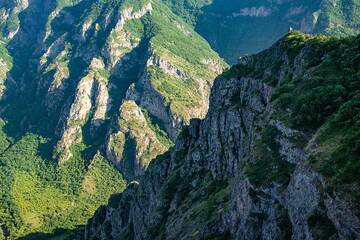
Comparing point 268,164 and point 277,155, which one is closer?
point 268,164

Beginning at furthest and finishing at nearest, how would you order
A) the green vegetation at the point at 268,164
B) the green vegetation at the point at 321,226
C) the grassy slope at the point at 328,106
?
the green vegetation at the point at 268,164 → the grassy slope at the point at 328,106 → the green vegetation at the point at 321,226

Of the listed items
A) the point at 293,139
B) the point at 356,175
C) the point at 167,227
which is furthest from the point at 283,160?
the point at 167,227

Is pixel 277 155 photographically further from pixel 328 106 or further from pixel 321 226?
pixel 321 226

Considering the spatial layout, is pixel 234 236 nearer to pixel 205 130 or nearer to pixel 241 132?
pixel 241 132

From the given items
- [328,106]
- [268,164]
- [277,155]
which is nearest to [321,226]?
[268,164]

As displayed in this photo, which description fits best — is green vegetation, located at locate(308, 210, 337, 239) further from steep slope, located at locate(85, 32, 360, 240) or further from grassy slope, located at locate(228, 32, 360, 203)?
grassy slope, located at locate(228, 32, 360, 203)

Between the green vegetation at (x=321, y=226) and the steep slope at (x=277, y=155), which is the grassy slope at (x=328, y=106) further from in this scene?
the green vegetation at (x=321, y=226)

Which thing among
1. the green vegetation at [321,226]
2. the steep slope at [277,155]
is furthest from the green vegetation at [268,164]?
the green vegetation at [321,226]

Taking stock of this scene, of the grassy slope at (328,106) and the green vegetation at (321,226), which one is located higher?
the grassy slope at (328,106)
